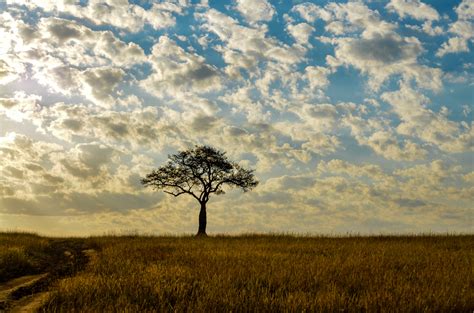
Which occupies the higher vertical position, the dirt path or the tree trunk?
the tree trunk

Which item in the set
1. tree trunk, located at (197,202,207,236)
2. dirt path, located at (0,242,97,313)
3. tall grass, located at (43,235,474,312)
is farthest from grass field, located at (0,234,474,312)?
tree trunk, located at (197,202,207,236)

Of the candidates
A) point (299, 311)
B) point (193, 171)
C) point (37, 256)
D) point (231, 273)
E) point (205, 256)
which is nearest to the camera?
point (299, 311)

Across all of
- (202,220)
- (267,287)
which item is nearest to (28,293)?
(267,287)

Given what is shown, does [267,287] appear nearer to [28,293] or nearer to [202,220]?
[28,293]

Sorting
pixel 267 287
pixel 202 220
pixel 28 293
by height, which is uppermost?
pixel 202 220

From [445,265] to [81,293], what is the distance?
10.9 meters

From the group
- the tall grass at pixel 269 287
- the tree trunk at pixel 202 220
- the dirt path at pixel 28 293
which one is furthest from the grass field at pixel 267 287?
the tree trunk at pixel 202 220

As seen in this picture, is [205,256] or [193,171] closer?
[205,256]

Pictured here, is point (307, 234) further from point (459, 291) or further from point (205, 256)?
point (459, 291)

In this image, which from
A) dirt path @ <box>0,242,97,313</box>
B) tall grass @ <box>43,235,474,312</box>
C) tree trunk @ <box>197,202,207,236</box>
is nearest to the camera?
tall grass @ <box>43,235,474,312</box>

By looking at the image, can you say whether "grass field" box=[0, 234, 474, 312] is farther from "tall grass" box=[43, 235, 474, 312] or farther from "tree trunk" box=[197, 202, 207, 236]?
"tree trunk" box=[197, 202, 207, 236]

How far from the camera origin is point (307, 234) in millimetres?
29906

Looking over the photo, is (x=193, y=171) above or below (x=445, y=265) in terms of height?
above

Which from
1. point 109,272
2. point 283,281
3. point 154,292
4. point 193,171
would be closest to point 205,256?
point 109,272
